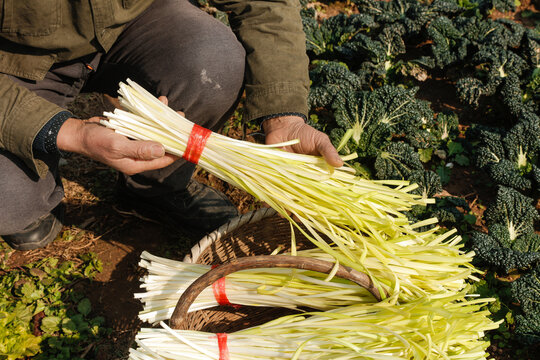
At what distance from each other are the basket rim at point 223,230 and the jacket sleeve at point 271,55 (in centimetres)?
55

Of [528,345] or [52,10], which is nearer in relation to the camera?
[52,10]

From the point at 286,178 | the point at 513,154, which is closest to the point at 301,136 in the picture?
the point at 286,178

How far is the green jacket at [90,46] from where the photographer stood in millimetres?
2152

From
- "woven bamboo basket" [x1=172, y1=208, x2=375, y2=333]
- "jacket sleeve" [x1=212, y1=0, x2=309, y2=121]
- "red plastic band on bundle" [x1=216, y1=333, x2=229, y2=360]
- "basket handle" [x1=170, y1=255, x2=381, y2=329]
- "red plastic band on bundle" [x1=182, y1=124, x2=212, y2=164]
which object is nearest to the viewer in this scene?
"basket handle" [x1=170, y1=255, x2=381, y2=329]

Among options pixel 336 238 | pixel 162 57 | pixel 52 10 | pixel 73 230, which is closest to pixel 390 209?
pixel 336 238

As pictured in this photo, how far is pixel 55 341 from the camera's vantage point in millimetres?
2492

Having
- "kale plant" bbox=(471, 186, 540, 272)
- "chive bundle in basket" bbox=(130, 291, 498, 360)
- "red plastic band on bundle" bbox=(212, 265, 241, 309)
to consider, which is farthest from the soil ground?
"chive bundle in basket" bbox=(130, 291, 498, 360)

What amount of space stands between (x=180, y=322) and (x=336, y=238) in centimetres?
77

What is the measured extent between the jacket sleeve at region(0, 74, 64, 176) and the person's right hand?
0.11 m

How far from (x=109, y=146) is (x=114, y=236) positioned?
125 cm

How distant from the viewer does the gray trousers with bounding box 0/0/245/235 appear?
98.9 inches

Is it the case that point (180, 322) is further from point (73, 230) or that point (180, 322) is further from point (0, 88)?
point (73, 230)

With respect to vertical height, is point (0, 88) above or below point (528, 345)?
above

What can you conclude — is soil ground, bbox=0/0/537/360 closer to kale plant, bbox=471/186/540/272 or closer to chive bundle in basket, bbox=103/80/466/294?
kale plant, bbox=471/186/540/272
